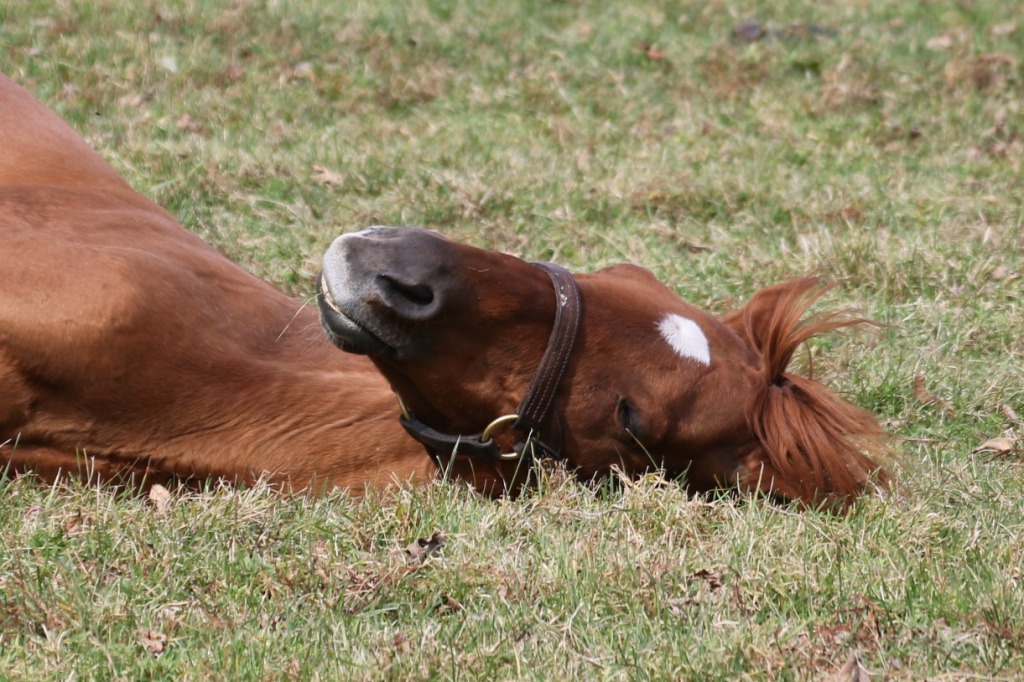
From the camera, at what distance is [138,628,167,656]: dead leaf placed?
255 centimetres

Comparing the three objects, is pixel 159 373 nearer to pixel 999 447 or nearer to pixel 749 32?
pixel 999 447

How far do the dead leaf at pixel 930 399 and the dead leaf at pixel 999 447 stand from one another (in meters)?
0.20

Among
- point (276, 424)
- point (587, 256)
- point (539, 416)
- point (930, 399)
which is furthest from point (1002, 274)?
point (276, 424)

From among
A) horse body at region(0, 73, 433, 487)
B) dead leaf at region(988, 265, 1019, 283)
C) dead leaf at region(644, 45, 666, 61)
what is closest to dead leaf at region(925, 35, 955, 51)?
dead leaf at region(644, 45, 666, 61)

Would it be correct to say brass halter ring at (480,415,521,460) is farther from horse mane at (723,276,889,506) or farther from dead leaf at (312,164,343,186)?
dead leaf at (312,164,343,186)

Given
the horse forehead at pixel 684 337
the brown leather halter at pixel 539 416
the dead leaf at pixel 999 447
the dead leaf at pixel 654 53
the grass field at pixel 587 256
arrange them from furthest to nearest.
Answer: the dead leaf at pixel 654 53 < the dead leaf at pixel 999 447 < the horse forehead at pixel 684 337 < the brown leather halter at pixel 539 416 < the grass field at pixel 587 256

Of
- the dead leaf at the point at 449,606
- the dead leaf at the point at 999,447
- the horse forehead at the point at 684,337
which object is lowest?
the dead leaf at the point at 999,447

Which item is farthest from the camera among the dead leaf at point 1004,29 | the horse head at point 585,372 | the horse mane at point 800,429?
the dead leaf at point 1004,29

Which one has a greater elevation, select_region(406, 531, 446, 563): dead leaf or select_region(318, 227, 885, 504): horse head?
select_region(318, 227, 885, 504): horse head

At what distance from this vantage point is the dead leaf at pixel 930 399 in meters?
4.38

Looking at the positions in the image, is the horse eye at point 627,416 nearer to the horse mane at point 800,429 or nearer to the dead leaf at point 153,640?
the horse mane at point 800,429

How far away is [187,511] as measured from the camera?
119 inches

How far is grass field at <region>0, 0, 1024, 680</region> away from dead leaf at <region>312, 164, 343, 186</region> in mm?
17

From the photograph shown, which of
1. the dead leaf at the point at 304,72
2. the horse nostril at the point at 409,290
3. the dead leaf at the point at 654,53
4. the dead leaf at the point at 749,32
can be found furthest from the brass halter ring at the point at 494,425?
the dead leaf at the point at 749,32
